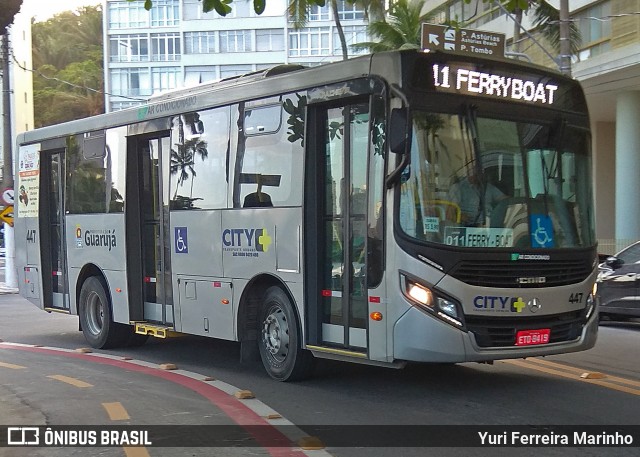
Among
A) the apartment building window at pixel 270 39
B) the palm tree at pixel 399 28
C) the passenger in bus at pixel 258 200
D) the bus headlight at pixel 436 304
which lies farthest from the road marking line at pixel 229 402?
the apartment building window at pixel 270 39

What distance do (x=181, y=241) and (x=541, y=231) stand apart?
480cm

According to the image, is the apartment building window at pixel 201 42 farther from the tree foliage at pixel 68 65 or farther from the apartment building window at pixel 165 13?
the tree foliage at pixel 68 65

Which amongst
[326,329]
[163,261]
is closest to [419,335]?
[326,329]

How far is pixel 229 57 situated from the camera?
6147 centimetres

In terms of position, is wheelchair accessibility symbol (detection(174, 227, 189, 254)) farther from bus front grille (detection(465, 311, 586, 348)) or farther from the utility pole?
the utility pole

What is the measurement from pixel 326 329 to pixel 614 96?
2195cm

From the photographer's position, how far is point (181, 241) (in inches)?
420

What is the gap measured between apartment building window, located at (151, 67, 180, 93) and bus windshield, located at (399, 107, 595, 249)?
56.8 metres

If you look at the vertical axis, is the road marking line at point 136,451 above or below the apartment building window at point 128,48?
below

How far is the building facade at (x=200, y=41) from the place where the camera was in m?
60.6

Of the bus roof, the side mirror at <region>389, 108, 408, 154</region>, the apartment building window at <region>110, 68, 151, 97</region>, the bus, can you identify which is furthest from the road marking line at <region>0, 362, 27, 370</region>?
the apartment building window at <region>110, 68, 151, 97</region>

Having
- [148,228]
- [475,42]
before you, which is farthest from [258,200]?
[475,42]

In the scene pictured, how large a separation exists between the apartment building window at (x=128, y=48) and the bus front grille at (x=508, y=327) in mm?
59798

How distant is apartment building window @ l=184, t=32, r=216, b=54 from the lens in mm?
61594
